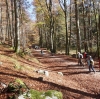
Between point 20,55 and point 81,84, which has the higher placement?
point 20,55

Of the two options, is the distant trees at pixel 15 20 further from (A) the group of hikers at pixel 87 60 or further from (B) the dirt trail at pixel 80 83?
(A) the group of hikers at pixel 87 60

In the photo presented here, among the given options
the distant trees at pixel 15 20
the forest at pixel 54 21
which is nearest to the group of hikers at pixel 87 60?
the forest at pixel 54 21

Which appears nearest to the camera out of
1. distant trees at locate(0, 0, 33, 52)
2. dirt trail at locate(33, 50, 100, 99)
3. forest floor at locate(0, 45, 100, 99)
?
forest floor at locate(0, 45, 100, 99)

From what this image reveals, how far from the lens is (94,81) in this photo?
13625 mm

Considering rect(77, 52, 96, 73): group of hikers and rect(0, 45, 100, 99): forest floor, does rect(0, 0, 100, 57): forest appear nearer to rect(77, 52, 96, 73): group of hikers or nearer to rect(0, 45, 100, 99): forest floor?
rect(77, 52, 96, 73): group of hikers

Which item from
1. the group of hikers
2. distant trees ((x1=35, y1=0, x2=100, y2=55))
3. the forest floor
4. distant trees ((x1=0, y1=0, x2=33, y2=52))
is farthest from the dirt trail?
distant trees ((x1=35, y1=0, x2=100, y2=55))

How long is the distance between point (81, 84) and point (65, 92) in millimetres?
3174

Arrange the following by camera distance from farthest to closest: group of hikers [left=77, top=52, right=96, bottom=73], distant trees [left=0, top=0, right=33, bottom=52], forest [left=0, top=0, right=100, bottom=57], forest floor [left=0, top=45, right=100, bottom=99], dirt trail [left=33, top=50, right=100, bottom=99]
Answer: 1. forest [left=0, top=0, right=100, bottom=57]
2. distant trees [left=0, top=0, right=33, bottom=52]
3. group of hikers [left=77, top=52, right=96, bottom=73]
4. dirt trail [left=33, top=50, right=100, bottom=99]
5. forest floor [left=0, top=45, right=100, bottom=99]

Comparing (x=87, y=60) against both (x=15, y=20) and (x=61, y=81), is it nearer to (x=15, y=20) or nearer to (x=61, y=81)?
(x=61, y=81)

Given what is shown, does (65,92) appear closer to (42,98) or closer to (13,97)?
(42,98)

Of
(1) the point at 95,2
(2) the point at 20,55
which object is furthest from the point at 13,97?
(1) the point at 95,2

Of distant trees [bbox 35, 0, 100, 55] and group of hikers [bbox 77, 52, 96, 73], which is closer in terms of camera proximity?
group of hikers [bbox 77, 52, 96, 73]

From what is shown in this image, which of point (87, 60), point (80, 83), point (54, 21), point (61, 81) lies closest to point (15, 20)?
point (87, 60)

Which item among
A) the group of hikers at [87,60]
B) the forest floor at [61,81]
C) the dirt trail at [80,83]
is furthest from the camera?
the group of hikers at [87,60]
